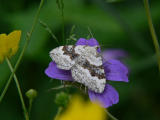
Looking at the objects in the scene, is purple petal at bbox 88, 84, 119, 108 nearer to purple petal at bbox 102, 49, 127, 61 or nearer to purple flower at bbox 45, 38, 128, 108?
purple flower at bbox 45, 38, 128, 108

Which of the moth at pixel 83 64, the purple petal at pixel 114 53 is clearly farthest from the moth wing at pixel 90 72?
the purple petal at pixel 114 53

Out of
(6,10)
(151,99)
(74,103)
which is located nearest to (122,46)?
(151,99)

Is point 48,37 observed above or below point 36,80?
above

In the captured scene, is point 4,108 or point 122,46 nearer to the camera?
point 4,108

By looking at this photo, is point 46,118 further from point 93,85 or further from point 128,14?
point 93,85

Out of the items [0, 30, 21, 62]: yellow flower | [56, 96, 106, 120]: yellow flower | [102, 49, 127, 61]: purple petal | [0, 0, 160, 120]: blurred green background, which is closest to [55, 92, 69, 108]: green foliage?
[0, 30, 21, 62]: yellow flower

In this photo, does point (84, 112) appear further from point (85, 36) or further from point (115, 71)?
point (85, 36)

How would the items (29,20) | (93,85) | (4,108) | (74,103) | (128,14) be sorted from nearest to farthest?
(74,103) → (93,85) → (4,108) → (29,20) → (128,14)
